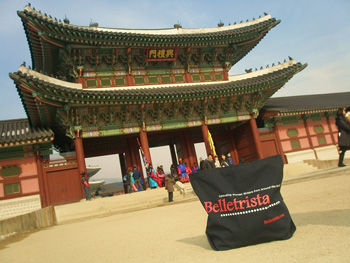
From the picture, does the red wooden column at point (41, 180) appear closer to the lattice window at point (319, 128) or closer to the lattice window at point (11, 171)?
the lattice window at point (11, 171)

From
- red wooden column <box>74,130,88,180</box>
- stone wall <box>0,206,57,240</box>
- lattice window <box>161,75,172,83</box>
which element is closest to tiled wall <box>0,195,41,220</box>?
stone wall <box>0,206,57,240</box>

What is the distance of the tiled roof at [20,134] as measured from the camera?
1276cm

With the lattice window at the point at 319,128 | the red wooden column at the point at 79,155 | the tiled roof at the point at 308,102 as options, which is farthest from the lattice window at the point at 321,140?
the red wooden column at the point at 79,155

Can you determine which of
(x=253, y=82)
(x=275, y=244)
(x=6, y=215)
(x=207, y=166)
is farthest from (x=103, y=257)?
(x=253, y=82)

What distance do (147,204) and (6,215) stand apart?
6740mm

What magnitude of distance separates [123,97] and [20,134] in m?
5.27

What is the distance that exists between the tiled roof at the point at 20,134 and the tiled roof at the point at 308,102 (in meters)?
13.2

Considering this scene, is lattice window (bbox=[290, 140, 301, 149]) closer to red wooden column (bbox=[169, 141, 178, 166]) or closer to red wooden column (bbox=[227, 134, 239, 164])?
red wooden column (bbox=[227, 134, 239, 164])

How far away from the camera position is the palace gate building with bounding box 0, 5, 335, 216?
13266 mm

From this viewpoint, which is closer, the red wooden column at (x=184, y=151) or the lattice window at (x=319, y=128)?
the red wooden column at (x=184, y=151)

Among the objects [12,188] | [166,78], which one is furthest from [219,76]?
[12,188]

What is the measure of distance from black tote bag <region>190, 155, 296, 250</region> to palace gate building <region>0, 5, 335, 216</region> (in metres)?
10.6

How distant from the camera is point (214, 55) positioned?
1814 cm

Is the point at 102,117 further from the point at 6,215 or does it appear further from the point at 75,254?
the point at 75,254
